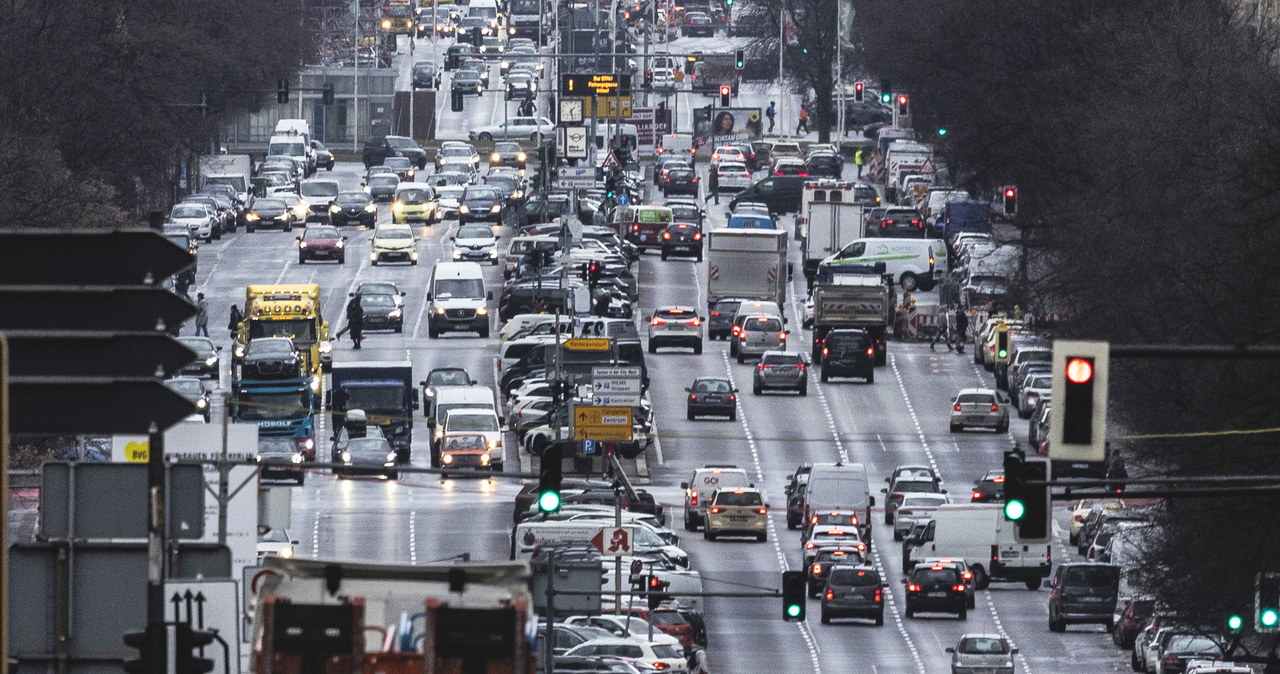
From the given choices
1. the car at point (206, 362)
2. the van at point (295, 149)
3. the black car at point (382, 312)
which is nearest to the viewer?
the car at point (206, 362)

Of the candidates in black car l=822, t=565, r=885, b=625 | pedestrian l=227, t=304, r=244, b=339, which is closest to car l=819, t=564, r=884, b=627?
black car l=822, t=565, r=885, b=625

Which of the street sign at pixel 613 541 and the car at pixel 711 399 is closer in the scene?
the street sign at pixel 613 541

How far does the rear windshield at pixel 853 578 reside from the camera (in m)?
51.9

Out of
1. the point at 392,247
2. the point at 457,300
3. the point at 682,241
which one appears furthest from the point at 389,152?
the point at 457,300

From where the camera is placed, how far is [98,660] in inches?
612

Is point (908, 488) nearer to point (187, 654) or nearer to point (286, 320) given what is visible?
point (286, 320)

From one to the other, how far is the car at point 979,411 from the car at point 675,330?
1110 centimetres

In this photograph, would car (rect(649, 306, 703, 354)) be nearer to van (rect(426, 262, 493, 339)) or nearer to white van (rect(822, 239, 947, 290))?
van (rect(426, 262, 493, 339))

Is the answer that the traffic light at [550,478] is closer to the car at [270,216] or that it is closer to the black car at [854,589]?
the black car at [854,589]

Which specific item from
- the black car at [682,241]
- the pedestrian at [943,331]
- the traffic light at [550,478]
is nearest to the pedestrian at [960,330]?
the pedestrian at [943,331]

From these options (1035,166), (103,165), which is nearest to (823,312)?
(1035,166)

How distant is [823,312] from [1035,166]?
35.3ft

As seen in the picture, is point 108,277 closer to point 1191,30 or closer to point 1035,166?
point 1191,30

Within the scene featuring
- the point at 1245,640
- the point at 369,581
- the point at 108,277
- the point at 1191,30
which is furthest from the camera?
the point at 1191,30
